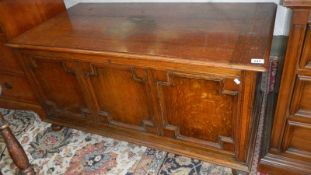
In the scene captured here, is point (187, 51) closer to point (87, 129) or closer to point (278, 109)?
point (278, 109)

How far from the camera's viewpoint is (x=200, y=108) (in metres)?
1.14

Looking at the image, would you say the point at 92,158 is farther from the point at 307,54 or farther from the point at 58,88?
the point at 307,54

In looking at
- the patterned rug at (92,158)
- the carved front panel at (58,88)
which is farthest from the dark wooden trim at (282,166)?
the carved front panel at (58,88)

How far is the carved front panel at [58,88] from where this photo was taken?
4.48ft

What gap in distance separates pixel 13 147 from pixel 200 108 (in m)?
0.70

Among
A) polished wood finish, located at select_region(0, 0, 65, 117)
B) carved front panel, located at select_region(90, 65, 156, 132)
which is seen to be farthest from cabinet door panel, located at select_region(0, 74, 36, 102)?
carved front panel, located at select_region(90, 65, 156, 132)

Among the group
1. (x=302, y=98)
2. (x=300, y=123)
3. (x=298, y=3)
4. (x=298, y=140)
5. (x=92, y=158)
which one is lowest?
(x=92, y=158)

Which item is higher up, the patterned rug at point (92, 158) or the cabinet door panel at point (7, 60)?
the cabinet door panel at point (7, 60)

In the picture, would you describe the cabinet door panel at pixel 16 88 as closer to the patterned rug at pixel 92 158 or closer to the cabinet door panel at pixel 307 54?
the patterned rug at pixel 92 158

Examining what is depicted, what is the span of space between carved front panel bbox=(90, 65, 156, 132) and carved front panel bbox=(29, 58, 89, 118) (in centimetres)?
13

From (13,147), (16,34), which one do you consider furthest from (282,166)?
(16,34)

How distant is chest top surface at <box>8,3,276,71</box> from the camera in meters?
0.99

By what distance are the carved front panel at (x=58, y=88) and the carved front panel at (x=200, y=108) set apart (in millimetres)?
496

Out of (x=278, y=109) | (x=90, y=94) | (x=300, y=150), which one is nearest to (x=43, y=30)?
(x=90, y=94)
